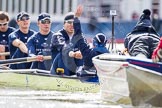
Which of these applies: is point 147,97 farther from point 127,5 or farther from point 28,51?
point 127,5

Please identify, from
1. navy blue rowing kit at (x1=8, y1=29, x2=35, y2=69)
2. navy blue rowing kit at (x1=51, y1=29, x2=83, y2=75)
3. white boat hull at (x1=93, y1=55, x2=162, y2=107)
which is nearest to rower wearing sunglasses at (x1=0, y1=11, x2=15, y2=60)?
navy blue rowing kit at (x1=8, y1=29, x2=35, y2=69)

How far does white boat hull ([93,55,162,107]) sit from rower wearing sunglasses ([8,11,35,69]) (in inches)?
121

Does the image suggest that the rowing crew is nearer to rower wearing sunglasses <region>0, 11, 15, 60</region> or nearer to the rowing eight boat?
rower wearing sunglasses <region>0, 11, 15, 60</region>

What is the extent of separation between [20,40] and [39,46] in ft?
1.83

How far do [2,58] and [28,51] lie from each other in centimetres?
77

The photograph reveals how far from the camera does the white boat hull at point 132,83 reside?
16.6ft

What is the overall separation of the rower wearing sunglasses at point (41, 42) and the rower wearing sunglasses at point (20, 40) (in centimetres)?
22

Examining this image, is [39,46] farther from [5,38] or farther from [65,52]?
[5,38]

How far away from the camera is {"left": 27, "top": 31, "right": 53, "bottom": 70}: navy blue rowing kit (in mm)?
8023

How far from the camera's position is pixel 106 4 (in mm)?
27719

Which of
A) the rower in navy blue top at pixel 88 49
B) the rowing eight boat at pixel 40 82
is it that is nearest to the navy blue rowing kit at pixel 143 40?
the rower in navy blue top at pixel 88 49

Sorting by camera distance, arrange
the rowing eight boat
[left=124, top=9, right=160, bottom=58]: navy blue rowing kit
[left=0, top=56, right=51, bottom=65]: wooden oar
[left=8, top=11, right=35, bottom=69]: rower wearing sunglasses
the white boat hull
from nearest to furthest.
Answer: the white boat hull < [left=124, top=9, right=160, bottom=58]: navy blue rowing kit < the rowing eight boat < [left=0, top=56, right=51, bottom=65]: wooden oar < [left=8, top=11, right=35, bottom=69]: rower wearing sunglasses

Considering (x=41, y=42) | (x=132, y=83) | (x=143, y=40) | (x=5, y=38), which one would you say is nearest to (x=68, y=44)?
(x=41, y=42)

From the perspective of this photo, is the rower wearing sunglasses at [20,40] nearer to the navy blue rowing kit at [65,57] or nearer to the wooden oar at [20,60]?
the wooden oar at [20,60]
